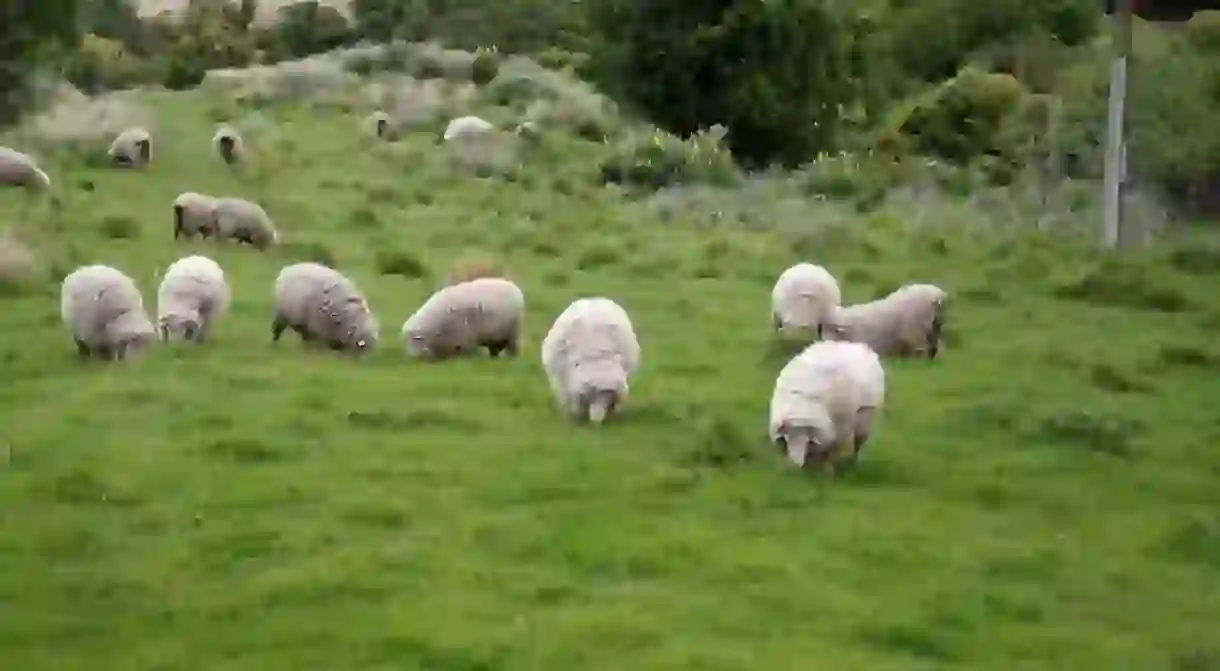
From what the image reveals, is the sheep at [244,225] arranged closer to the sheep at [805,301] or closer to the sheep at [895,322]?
the sheep at [805,301]

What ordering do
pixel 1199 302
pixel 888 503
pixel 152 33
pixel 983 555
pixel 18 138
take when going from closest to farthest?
pixel 983 555 < pixel 888 503 < pixel 1199 302 < pixel 18 138 < pixel 152 33

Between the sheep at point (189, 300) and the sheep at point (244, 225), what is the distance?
6537mm

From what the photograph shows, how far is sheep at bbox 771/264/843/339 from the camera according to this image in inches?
616

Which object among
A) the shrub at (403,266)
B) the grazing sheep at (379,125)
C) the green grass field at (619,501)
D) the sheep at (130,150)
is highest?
the grazing sheep at (379,125)

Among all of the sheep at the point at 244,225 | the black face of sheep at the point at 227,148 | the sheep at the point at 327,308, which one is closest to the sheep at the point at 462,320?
the sheep at the point at 327,308

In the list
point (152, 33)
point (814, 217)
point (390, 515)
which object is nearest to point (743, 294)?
point (814, 217)

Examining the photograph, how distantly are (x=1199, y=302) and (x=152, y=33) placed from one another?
5376cm

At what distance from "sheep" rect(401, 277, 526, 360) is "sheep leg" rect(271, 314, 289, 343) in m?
1.29

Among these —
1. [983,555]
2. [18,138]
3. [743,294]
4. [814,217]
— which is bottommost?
[983,555]

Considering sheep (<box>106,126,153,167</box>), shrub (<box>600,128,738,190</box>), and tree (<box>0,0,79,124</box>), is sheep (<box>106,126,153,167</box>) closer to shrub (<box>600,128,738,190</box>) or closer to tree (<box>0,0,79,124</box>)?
shrub (<box>600,128,738,190</box>)

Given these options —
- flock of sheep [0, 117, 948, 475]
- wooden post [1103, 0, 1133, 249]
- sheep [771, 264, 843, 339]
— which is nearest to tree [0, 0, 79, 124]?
flock of sheep [0, 117, 948, 475]

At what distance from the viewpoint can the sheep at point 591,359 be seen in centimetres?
1258

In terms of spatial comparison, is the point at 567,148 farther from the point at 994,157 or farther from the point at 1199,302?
the point at 1199,302

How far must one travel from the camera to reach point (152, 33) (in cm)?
6594
